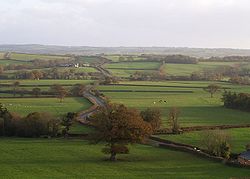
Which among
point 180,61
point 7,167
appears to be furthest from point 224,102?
point 180,61

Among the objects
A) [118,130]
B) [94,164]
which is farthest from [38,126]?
[94,164]

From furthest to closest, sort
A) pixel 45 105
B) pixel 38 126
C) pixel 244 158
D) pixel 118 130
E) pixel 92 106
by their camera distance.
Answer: pixel 45 105
pixel 92 106
pixel 38 126
pixel 118 130
pixel 244 158

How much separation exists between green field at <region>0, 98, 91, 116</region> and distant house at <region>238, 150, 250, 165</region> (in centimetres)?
3890

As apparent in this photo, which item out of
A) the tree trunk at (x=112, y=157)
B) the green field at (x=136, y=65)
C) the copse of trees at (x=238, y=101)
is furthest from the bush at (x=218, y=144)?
the green field at (x=136, y=65)

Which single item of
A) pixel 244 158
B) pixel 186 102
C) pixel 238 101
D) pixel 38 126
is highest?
pixel 238 101

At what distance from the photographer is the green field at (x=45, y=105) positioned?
3374 inches

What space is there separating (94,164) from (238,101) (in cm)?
5331

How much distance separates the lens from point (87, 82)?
132 meters

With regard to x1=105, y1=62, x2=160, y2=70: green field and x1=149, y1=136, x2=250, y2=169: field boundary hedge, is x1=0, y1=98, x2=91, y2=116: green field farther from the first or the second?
x1=105, y1=62, x2=160, y2=70: green field

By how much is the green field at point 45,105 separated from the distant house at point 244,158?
38904mm

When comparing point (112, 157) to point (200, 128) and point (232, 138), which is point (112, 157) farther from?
point (200, 128)

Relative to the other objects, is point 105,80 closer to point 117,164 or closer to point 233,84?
point 233,84

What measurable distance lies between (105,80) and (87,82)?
518 centimetres

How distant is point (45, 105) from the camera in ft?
307
